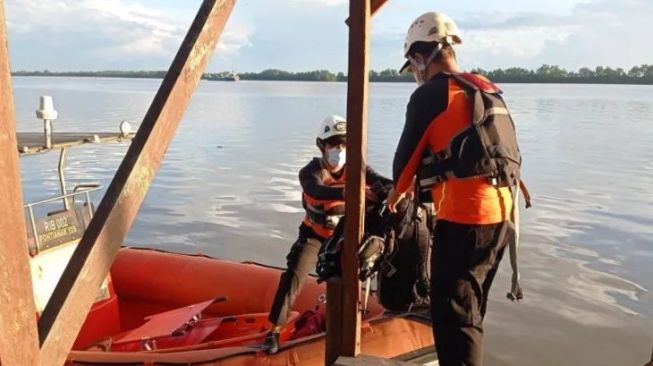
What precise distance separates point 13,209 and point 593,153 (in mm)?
17794

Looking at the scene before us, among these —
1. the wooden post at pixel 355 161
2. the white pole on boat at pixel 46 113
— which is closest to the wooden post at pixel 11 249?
the wooden post at pixel 355 161

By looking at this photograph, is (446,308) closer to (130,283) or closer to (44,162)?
(130,283)

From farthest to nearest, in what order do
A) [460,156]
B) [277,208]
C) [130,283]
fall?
[277,208]
[130,283]
[460,156]

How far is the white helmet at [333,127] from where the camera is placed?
12.9ft

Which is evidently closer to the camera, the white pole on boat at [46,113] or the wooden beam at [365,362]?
the wooden beam at [365,362]

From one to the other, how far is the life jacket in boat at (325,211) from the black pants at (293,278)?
0.28 ft

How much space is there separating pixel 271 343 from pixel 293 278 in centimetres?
42

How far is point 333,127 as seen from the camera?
13.0 ft

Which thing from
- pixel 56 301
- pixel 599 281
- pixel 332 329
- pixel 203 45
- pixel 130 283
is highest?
pixel 203 45

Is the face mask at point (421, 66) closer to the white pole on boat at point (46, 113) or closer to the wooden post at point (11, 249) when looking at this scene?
the wooden post at point (11, 249)

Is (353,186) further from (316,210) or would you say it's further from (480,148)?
(316,210)

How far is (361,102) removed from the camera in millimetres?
2416

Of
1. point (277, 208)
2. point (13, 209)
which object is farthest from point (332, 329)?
point (277, 208)

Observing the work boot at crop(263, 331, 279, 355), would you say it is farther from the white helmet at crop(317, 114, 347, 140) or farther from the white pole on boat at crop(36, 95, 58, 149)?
the white pole on boat at crop(36, 95, 58, 149)
